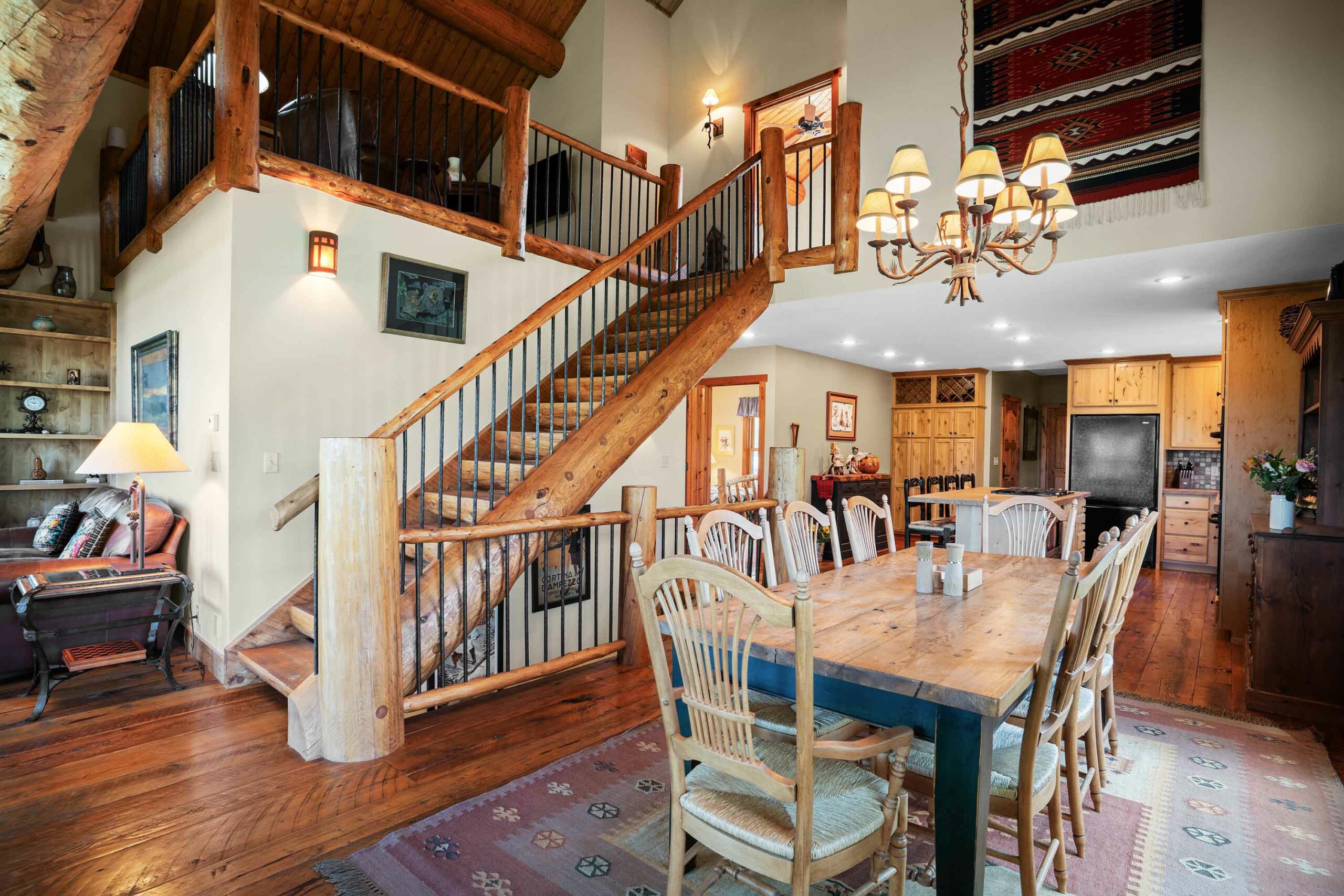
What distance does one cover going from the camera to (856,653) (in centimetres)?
168

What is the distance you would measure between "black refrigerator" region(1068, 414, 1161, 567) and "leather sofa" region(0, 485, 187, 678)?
845cm

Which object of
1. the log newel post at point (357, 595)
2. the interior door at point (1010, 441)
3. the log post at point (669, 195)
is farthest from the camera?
the interior door at point (1010, 441)


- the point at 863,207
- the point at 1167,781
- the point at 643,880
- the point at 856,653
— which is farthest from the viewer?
the point at 863,207

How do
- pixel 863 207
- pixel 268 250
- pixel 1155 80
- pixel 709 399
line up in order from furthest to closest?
1. pixel 709 399
2. pixel 1155 80
3. pixel 268 250
4. pixel 863 207

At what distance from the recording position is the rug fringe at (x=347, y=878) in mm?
1819

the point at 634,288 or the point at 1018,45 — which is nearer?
the point at 1018,45

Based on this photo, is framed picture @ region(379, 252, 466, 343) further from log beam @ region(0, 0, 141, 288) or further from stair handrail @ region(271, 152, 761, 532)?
log beam @ region(0, 0, 141, 288)

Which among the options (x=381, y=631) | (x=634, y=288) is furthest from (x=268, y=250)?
(x=634, y=288)

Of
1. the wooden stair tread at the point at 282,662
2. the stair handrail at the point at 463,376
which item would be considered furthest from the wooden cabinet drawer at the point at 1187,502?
the wooden stair tread at the point at 282,662

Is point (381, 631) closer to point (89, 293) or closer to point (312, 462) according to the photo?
point (312, 462)

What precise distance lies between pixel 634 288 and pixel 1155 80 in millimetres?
3544

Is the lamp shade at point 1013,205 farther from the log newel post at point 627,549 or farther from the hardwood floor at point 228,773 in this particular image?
the hardwood floor at point 228,773

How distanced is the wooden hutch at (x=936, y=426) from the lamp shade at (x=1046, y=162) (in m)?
6.94

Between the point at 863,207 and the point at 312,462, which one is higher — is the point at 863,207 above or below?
above
